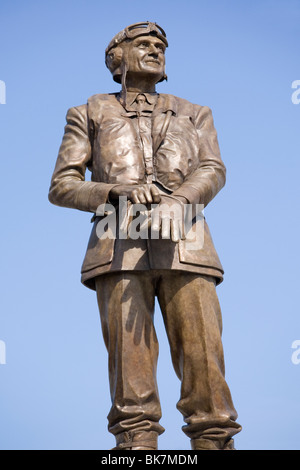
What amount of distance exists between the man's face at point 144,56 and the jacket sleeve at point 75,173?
577 mm

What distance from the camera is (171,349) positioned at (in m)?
8.95

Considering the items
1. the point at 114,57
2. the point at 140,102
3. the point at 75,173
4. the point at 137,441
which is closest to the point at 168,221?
the point at 75,173

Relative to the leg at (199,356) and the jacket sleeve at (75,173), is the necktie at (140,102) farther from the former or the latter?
the leg at (199,356)

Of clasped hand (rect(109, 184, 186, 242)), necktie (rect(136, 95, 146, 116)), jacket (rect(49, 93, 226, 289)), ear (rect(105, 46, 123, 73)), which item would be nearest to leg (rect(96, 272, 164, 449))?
jacket (rect(49, 93, 226, 289))

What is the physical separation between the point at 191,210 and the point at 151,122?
96 centimetres

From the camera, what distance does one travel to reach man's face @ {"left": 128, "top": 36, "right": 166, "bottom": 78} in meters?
9.42

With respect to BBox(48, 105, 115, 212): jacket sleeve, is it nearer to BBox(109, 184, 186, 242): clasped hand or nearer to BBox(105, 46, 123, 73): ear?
BBox(109, 184, 186, 242): clasped hand

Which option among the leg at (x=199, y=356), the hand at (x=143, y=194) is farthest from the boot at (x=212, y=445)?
the hand at (x=143, y=194)

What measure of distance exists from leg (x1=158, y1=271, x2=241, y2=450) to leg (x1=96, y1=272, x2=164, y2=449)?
0.59 ft

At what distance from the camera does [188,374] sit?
28.6 feet
